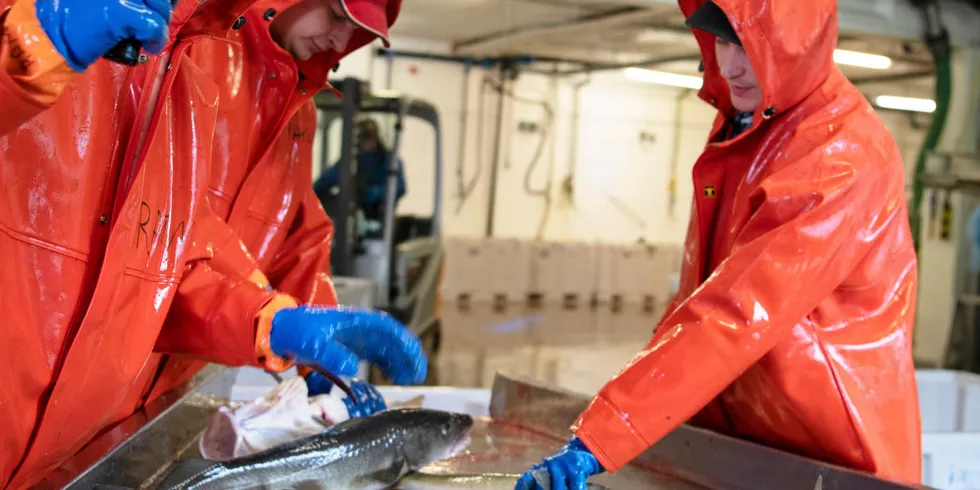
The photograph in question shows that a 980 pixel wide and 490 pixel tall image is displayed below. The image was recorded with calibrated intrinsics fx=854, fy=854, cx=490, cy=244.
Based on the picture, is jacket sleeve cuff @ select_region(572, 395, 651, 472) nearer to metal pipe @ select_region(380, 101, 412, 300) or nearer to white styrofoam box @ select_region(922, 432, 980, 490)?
white styrofoam box @ select_region(922, 432, 980, 490)

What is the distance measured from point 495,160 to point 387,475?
1281cm

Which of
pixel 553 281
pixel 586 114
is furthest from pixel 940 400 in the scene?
pixel 586 114

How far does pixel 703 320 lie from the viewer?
1.73 meters

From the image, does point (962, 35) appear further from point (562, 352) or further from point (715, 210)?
point (715, 210)

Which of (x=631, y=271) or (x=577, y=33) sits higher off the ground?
(x=577, y=33)

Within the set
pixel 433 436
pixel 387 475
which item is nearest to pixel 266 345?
pixel 387 475

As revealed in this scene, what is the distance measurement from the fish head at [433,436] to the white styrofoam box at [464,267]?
11.3m

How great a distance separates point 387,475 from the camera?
1.92 meters

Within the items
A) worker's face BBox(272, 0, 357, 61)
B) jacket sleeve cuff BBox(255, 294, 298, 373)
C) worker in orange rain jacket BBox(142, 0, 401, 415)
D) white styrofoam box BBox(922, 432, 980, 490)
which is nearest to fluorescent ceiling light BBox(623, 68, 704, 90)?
white styrofoam box BBox(922, 432, 980, 490)

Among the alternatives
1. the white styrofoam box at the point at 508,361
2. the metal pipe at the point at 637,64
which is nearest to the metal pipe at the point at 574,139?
the metal pipe at the point at 637,64

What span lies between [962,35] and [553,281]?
737 cm

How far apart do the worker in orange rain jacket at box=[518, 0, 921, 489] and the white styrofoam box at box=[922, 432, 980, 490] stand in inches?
54.6

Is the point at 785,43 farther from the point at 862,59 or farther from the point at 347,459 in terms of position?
the point at 862,59

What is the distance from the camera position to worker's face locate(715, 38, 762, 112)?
2061mm
